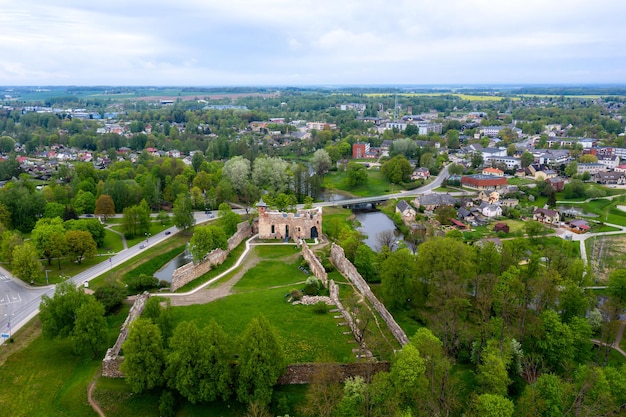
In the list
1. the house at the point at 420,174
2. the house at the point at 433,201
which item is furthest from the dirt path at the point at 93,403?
the house at the point at 420,174

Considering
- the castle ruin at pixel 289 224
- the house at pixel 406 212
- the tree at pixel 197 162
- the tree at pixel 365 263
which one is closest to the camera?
the tree at pixel 365 263

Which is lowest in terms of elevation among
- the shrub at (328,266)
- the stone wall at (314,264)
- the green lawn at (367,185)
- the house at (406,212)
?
the green lawn at (367,185)

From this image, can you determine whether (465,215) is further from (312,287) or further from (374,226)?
(312,287)

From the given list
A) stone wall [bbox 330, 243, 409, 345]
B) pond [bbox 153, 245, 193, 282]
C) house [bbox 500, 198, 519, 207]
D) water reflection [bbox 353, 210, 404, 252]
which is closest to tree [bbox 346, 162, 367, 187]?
water reflection [bbox 353, 210, 404, 252]

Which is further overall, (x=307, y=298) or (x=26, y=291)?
(x=26, y=291)

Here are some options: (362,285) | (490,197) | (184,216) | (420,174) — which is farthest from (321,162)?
(362,285)

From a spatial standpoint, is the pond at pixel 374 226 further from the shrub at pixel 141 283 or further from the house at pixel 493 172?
the house at pixel 493 172

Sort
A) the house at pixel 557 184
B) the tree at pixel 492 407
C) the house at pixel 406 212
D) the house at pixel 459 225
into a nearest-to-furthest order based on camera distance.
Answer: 1. the tree at pixel 492 407
2. the house at pixel 459 225
3. the house at pixel 406 212
4. the house at pixel 557 184

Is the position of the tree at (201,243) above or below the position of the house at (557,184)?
above
